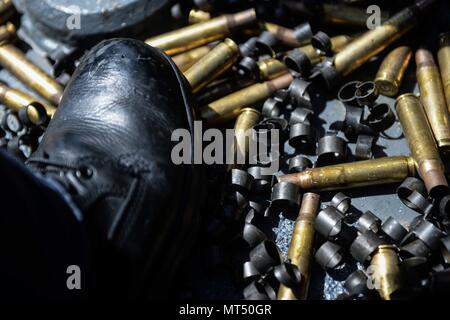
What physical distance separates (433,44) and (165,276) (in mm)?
2313

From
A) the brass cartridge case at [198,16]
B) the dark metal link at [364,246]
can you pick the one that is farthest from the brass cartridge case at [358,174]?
the brass cartridge case at [198,16]

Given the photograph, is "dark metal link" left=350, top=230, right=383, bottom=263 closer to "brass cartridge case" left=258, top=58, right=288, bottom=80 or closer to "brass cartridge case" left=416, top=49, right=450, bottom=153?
"brass cartridge case" left=416, top=49, right=450, bottom=153

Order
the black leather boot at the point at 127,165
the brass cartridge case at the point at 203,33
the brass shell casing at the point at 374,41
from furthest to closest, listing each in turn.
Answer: the brass cartridge case at the point at 203,33 < the brass shell casing at the point at 374,41 < the black leather boot at the point at 127,165

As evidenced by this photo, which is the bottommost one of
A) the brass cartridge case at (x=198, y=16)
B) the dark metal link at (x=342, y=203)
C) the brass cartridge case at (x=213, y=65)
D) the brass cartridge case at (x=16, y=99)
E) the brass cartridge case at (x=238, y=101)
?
the dark metal link at (x=342, y=203)

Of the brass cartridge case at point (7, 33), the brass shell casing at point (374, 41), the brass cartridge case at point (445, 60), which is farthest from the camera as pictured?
the brass cartridge case at point (7, 33)

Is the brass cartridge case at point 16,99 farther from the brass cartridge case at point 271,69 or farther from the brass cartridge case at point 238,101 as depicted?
the brass cartridge case at point 271,69

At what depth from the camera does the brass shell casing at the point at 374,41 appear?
3.72 m

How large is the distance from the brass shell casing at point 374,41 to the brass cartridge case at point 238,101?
362 mm

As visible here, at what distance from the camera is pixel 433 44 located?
3.79 metres

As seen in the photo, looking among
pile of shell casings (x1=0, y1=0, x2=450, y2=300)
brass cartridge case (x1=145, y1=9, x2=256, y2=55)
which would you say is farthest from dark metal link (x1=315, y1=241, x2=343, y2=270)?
brass cartridge case (x1=145, y1=9, x2=256, y2=55)

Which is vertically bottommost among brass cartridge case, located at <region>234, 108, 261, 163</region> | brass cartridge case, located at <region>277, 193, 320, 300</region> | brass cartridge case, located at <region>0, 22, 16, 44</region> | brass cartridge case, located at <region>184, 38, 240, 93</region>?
brass cartridge case, located at <region>277, 193, 320, 300</region>

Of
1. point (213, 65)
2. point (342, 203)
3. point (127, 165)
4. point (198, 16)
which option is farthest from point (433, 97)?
point (127, 165)

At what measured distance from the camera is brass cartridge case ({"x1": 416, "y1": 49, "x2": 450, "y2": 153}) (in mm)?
3219
